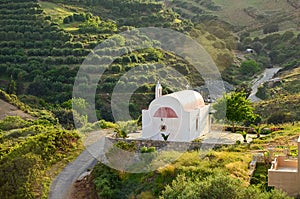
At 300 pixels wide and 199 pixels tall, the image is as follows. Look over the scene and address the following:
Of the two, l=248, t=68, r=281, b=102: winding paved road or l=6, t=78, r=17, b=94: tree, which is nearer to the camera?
l=6, t=78, r=17, b=94: tree

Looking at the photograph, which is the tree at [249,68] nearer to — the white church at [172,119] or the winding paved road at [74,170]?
the winding paved road at [74,170]

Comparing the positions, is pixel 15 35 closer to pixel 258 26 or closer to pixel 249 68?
pixel 249 68

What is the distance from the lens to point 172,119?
90.5 ft

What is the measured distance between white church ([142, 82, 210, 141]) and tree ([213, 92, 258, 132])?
3.45 m

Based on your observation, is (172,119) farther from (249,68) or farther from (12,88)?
(249,68)

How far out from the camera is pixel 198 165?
890 inches

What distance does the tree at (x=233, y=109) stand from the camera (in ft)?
103

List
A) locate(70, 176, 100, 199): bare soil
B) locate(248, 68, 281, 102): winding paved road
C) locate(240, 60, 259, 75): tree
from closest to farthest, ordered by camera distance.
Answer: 1. locate(70, 176, 100, 199): bare soil
2. locate(248, 68, 281, 102): winding paved road
3. locate(240, 60, 259, 75): tree

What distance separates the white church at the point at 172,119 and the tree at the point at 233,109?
11.3ft

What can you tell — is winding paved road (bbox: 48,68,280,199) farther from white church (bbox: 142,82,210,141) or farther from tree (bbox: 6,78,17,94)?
tree (bbox: 6,78,17,94)

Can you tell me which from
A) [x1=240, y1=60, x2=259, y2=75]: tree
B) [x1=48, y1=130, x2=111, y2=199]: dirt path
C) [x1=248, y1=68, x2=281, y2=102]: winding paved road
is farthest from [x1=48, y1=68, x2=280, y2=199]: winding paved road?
[x1=240, y1=60, x2=259, y2=75]: tree

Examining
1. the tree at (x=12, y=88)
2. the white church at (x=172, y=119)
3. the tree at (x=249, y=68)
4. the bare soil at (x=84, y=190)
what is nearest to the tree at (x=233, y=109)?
the white church at (x=172, y=119)

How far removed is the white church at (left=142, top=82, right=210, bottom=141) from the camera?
90.2 ft

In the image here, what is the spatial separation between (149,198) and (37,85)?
1244 inches
